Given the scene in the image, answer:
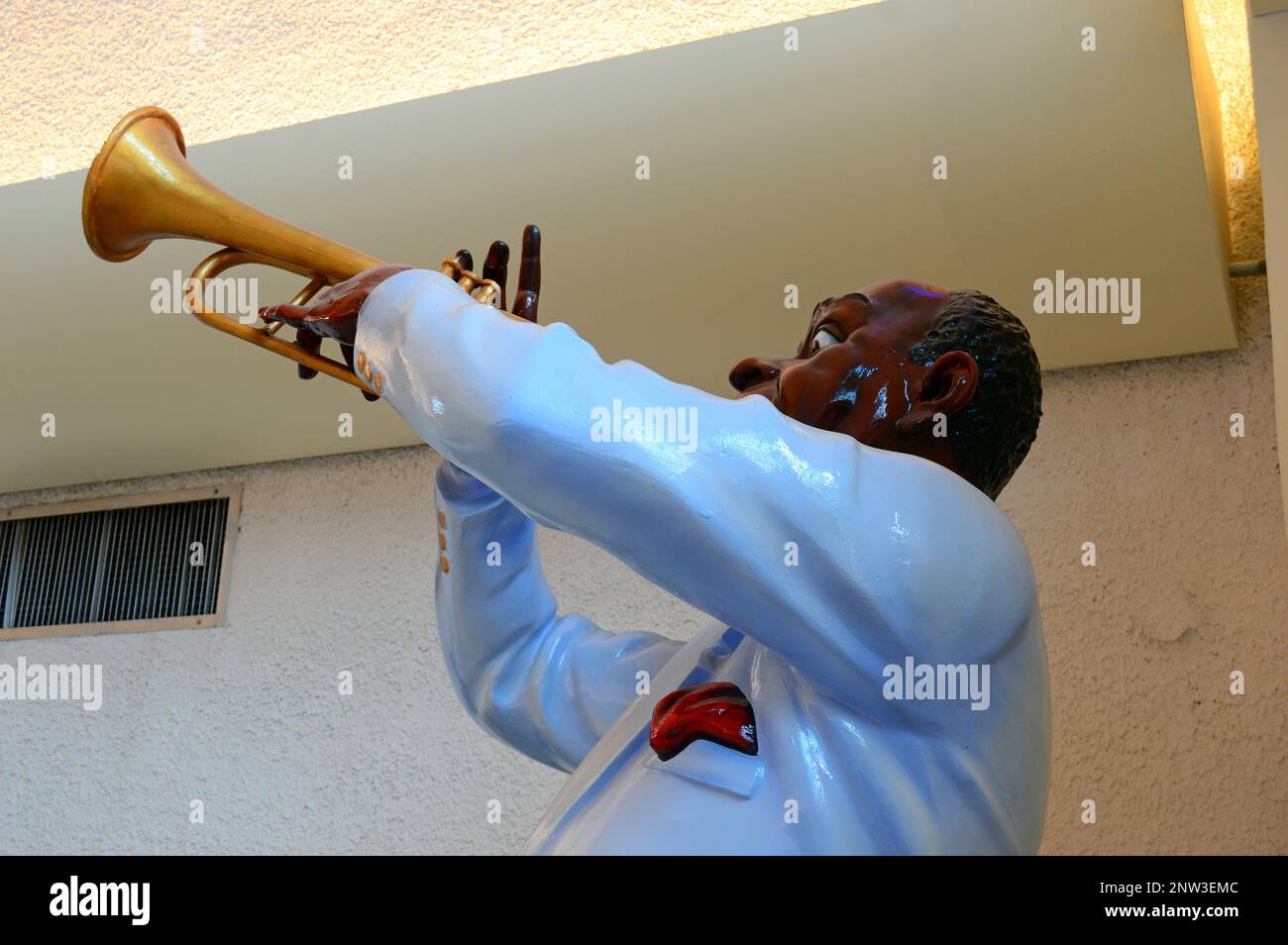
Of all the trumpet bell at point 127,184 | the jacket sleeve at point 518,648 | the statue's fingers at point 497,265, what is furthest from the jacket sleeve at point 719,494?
the trumpet bell at point 127,184

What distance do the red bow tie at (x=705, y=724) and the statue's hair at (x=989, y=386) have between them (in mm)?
278

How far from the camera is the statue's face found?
1.14m

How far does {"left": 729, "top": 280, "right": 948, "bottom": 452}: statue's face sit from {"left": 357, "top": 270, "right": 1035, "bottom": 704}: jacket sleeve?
0.13 metres

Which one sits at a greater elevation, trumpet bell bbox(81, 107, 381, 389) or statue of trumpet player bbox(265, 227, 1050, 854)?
trumpet bell bbox(81, 107, 381, 389)

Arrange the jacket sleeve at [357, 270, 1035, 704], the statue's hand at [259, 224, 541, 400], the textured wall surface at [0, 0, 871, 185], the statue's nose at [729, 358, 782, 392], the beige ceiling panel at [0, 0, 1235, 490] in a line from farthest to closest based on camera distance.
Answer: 1. the textured wall surface at [0, 0, 871, 185]
2. the beige ceiling panel at [0, 0, 1235, 490]
3. the statue's nose at [729, 358, 782, 392]
4. the statue's hand at [259, 224, 541, 400]
5. the jacket sleeve at [357, 270, 1035, 704]

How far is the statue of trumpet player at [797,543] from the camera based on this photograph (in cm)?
95

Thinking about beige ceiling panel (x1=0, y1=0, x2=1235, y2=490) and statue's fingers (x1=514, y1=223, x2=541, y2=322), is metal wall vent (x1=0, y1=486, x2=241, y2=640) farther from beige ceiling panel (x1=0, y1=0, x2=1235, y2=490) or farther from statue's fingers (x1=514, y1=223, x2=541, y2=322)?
statue's fingers (x1=514, y1=223, x2=541, y2=322)

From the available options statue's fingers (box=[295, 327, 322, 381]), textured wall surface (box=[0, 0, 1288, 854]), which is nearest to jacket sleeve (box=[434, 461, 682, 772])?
statue's fingers (box=[295, 327, 322, 381])

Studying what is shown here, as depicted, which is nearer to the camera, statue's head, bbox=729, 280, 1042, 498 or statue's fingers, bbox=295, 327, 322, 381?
statue's head, bbox=729, 280, 1042, 498

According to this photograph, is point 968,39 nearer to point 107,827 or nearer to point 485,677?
point 485,677

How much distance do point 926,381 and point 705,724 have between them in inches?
13.4

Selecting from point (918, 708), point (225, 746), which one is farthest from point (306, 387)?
point (918, 708)

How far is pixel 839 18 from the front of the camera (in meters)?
1.90

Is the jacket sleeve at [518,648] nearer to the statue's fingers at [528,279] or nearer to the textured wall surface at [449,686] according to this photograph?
the statue's fingers at [528,279]
